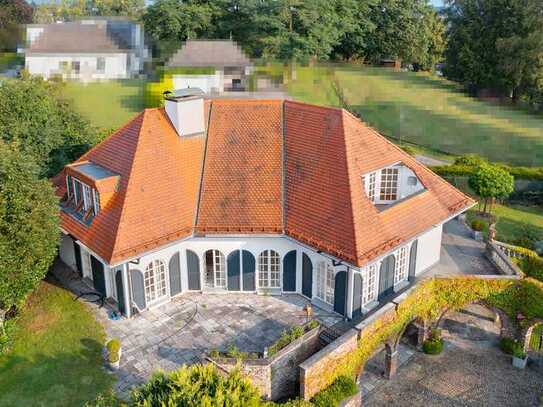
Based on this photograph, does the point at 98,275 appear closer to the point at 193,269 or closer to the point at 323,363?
the point at 193,269

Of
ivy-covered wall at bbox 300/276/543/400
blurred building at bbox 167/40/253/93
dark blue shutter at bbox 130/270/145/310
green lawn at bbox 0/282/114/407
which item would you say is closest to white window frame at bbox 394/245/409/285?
ivy-covered wall at bbox 300/276/543/400

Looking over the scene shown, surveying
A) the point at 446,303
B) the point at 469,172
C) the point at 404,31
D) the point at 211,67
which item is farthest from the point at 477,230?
the point at 404,31

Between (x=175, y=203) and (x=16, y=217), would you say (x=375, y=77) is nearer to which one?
(x=175, y=203)

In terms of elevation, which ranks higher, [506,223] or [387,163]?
[387,163]

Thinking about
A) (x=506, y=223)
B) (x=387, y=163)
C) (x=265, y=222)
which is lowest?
(x=506, y=223)

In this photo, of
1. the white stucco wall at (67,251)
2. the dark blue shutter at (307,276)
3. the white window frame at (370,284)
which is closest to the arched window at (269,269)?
the dark blue shutter at (307,276)

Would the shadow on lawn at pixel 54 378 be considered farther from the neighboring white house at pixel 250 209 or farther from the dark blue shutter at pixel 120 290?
the neighboring white house at pixel 250 209

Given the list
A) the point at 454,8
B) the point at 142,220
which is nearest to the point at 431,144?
the point at 454,8

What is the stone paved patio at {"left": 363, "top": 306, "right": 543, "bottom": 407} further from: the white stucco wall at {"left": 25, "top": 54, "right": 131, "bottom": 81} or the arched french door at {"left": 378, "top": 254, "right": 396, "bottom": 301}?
the white stucco wall at {"left": 25, "top": 54, "right": 131, "bottom": 81}
